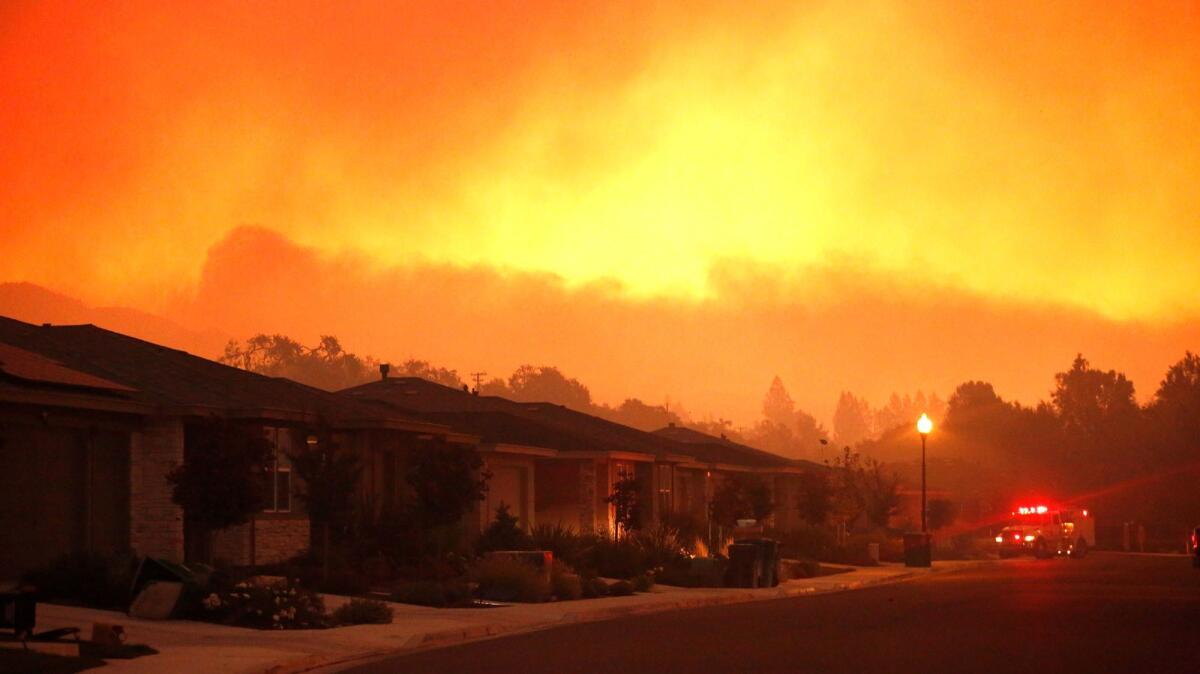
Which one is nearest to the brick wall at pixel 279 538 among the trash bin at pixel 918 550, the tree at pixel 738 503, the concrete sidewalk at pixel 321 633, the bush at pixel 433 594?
the concrete sidewalk at pixel 321 633

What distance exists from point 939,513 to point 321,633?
67.6 meters

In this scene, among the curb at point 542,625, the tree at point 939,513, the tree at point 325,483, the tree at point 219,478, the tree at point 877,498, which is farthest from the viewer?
the tree at point 939,513

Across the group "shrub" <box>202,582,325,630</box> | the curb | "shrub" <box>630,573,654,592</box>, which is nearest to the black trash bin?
the curb

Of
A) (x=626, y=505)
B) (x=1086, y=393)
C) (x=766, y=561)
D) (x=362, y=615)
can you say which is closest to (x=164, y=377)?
(x=362, y=615)

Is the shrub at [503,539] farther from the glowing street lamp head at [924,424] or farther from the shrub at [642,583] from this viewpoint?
the glowing street lamp head at [924,424]

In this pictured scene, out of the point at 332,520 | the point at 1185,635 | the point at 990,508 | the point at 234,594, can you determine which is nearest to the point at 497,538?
the point at 332,520

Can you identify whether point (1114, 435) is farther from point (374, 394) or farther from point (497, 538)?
point (497, 538)

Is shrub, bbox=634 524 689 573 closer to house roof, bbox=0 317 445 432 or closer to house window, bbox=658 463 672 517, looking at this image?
house roof, bbox=0 317 445 432

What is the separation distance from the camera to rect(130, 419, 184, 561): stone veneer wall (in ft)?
104

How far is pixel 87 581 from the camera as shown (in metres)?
26.8

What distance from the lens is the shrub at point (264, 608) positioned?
2406 centimetres

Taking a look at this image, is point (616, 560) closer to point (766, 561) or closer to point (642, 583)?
point (766, 561)

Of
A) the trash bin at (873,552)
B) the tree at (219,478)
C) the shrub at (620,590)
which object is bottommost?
the trash bin at (873,552)

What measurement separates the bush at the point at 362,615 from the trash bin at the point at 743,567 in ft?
50.3
